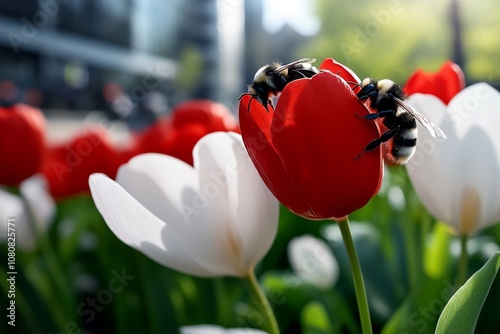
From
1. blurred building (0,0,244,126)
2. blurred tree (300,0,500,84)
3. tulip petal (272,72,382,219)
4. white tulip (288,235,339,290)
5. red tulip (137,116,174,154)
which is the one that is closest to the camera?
tulip petal (272,72,382,219)

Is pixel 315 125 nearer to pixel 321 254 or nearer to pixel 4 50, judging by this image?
pixel 321 254

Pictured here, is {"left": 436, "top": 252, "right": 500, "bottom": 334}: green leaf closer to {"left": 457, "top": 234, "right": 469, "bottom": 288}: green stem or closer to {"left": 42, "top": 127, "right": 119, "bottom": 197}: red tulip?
{"left": 457, "top": 234, "right": 469, "bottom": 288}: green stem

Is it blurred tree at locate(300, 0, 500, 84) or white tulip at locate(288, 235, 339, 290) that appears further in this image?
blurred tree at locate(300, 0, 500, 84)

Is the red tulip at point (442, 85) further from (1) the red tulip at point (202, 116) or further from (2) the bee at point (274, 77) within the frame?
(1) the red tulip at point (202, 116)

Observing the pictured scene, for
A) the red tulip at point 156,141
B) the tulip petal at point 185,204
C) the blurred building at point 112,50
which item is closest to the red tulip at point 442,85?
the tulip petal at point 185,204

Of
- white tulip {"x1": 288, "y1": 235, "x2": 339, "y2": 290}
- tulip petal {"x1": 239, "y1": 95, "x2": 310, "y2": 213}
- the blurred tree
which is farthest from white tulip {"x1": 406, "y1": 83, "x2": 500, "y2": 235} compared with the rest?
the blurred tree

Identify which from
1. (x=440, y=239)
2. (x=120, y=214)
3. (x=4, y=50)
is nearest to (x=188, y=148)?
(x=440, y=239)

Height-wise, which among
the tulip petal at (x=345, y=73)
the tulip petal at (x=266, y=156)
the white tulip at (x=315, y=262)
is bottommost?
the white tulip at (x=315, y=262)
